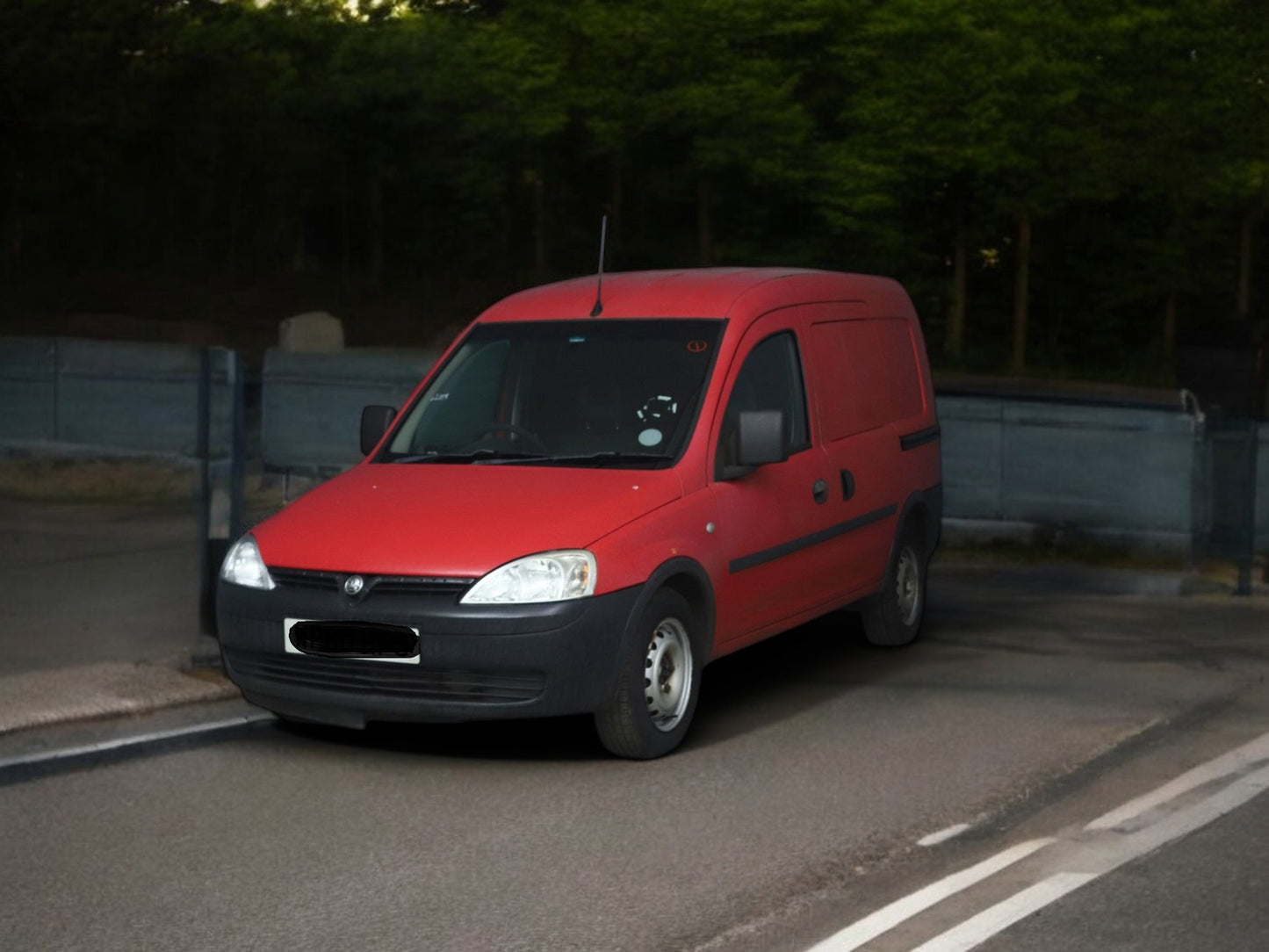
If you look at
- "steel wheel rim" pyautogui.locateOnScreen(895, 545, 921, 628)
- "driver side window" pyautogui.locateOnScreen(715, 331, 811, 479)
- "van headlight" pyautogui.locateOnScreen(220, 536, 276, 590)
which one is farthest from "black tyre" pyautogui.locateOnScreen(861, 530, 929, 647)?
"van headlight" pyautogui.locateOnScreen(220, 536, 276, 590)

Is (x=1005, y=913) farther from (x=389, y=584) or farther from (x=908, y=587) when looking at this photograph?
(x=908, y=587)

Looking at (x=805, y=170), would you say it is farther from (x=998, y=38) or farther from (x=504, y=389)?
(x=504, y=389)

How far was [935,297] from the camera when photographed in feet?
186

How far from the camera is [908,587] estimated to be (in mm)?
10609

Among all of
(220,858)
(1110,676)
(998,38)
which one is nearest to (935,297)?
(998,38)

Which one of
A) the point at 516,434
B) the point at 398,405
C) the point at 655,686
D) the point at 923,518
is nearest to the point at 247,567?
the point at 516,434

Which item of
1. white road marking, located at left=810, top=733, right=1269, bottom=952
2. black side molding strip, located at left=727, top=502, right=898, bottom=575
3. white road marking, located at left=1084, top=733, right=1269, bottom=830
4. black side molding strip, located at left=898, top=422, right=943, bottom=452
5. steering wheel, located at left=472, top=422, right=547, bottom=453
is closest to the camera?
white road marking, located at left=810, top=733, right=1269, bottom=952

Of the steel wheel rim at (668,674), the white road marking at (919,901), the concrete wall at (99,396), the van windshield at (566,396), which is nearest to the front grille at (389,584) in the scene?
the steel wheel rim at (668,674)

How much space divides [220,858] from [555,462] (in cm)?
259

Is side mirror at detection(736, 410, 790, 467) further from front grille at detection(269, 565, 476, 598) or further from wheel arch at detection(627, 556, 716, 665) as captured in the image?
front grille at detection(269, 565, 476, 598)

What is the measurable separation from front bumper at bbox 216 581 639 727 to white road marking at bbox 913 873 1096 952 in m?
2.05

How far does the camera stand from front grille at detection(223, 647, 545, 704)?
737 cm

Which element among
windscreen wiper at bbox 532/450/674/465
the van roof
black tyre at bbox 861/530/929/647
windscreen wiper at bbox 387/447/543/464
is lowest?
black tyre at bbox 861/530/929/647

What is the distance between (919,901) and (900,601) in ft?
15.7
